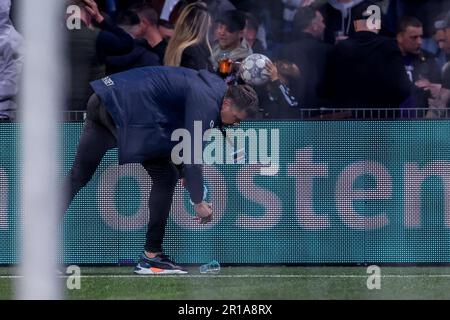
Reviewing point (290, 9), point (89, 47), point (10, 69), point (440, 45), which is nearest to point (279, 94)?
point (290, 9)

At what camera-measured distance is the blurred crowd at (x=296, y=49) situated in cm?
→ 1050

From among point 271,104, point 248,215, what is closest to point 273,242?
point 248,215

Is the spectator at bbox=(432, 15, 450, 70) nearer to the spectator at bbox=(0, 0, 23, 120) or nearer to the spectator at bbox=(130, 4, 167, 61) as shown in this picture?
the spectator at bbox=(130, 4, 167, 61)

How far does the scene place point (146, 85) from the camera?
33.1 feet

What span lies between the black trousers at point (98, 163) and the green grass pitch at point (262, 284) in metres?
0.54

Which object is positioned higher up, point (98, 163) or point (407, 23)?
point (407, 23)

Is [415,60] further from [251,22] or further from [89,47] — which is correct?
[89,47]

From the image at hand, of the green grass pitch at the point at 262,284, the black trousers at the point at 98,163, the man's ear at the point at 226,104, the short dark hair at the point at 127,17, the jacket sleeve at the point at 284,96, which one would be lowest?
the green grass pitch at the point at 262,284

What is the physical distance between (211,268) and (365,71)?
1770 mm

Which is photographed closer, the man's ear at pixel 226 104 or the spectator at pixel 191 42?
the man's ear at pixel 226 104

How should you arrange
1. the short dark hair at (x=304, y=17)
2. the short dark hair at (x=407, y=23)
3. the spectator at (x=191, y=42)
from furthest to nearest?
the short dark hair at (x=407, y=23) < the short dark hair at (x=304, y=17) < the spectator at (x=191, y=42)

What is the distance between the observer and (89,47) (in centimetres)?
1037

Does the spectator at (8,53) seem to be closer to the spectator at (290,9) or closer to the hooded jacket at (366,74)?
the spectator at (290,9)

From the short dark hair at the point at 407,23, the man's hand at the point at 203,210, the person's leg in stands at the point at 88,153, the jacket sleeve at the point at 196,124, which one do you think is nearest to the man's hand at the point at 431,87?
the short dark hair at the point at 407,23
